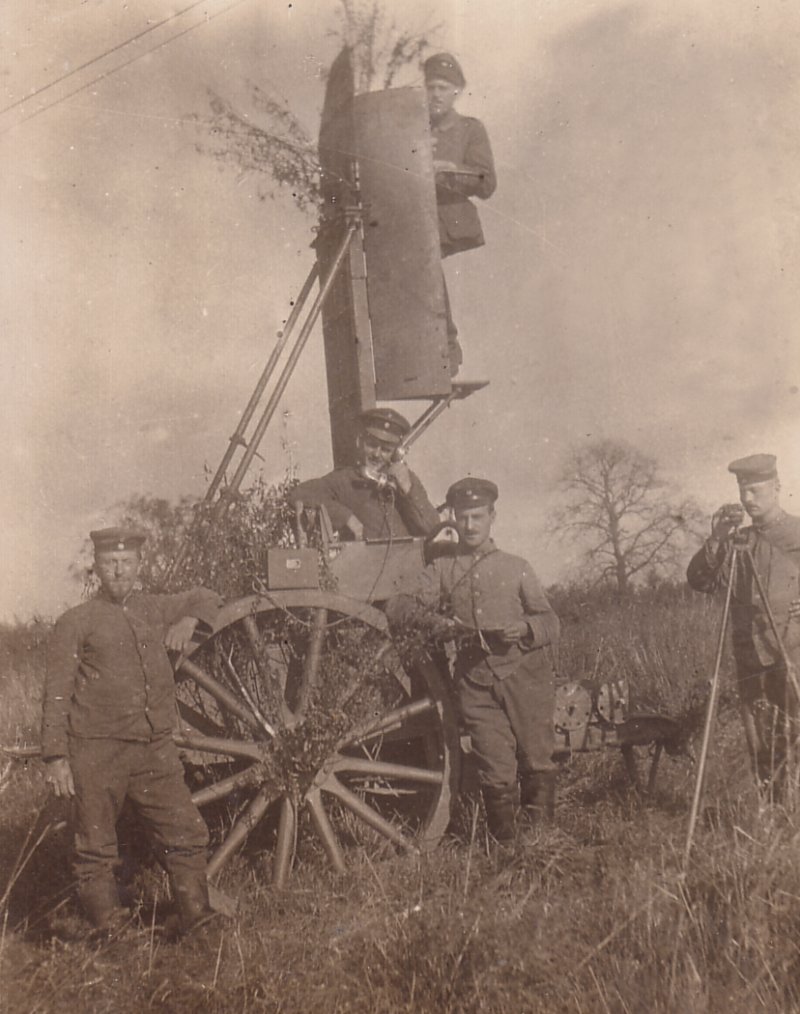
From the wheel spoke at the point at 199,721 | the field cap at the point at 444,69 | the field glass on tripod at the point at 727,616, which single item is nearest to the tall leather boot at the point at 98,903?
the wheel spoke at the point at 199,721

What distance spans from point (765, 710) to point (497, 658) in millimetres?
1537

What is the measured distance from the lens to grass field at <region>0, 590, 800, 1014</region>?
2.98 m

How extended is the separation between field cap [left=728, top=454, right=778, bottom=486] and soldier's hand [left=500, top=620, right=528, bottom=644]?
1548mm

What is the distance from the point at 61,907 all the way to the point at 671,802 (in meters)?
3.17

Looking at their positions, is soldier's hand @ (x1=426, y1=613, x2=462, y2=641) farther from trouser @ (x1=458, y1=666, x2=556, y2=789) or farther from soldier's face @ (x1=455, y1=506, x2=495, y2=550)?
soldier's face @ (x1=455, y1=506, x2=495, y2=550)

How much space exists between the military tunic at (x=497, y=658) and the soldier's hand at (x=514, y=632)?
30mm

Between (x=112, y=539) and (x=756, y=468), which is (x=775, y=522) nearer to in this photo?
(x=756, y=468)

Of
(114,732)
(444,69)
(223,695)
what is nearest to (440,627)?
(223,695)

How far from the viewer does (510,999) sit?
291 cm

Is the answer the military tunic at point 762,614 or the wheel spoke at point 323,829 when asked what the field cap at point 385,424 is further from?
the wheel spoke at point 323,829

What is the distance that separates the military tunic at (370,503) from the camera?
5.45m

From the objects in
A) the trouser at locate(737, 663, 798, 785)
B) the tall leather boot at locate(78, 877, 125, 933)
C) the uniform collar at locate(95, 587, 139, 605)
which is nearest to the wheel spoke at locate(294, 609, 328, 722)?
the uniform collar at locate(95, 587, 139, 605)

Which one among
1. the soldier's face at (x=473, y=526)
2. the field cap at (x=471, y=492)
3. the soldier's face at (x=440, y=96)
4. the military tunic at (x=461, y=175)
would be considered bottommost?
the soldier's face at (x=473, y=526)

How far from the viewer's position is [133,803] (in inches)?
163
